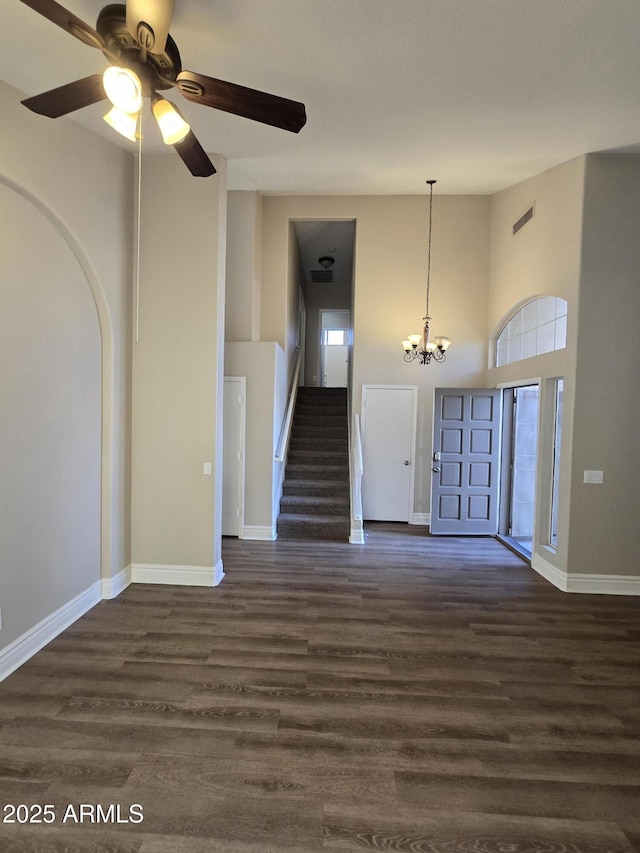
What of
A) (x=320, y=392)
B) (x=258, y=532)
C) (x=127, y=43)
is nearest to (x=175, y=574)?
(x=258, y=532)

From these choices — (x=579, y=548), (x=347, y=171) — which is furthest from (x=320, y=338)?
(x=579, y=548)

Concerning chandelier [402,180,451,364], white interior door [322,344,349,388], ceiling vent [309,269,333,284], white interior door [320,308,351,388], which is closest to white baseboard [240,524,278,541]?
chandelier [402,180,451,364]

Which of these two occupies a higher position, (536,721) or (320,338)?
(320,338)

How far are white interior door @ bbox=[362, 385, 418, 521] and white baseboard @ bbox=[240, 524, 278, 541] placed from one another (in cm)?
158

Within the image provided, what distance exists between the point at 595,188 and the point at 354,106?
94.8 inches

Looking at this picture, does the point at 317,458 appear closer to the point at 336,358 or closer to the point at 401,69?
the point at 401,69

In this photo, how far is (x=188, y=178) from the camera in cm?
388

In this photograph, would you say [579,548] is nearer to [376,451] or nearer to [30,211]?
[376,451]

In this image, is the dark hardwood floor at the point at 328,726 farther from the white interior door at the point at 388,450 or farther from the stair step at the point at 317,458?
the stair step at the point at 317,458

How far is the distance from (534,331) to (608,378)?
3.79 ft

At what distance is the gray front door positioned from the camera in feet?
19.4

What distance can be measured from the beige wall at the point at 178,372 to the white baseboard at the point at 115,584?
0.16m

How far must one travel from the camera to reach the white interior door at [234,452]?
5.43 metres

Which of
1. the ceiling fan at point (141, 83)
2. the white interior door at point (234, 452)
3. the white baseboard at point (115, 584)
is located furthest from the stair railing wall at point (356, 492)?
the ceiling fan at point (141, 83)
